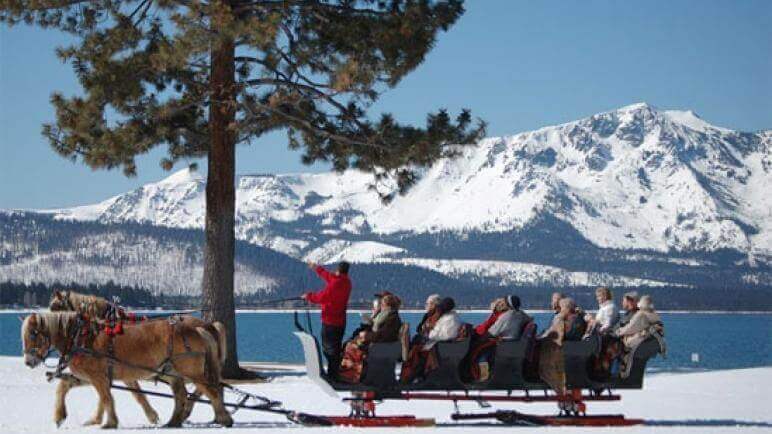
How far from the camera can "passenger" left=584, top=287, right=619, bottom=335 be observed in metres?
16.0

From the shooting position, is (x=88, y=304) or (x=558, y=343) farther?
(x=558, y=343)

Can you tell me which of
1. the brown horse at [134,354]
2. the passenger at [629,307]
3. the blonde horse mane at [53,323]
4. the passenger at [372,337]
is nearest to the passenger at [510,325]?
the passenger at [372,337]

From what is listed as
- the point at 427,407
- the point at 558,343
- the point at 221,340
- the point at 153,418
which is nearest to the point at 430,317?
the point at 558,343

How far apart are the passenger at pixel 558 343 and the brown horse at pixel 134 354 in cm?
405

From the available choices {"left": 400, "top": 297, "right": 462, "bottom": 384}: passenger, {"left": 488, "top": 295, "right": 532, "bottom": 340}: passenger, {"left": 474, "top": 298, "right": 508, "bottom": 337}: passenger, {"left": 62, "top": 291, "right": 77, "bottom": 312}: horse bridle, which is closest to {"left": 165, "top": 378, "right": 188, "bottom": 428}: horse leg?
{"left": 62, "top": 291, "right": 77, "bottom": 312}: horse bridle

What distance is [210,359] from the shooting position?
15.3 metres

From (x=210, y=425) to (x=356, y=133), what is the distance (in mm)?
9838

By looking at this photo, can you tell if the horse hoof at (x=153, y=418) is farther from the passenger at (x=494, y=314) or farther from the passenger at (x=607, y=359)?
the passenger at (x=607, y=359)

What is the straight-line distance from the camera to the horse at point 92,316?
14.7 m

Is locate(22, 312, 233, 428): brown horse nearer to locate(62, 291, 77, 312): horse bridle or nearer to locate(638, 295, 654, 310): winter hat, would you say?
locate(62, 291, 77, 312): horse bridle

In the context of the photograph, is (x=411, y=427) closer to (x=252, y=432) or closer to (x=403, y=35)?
(x=252, y=432)

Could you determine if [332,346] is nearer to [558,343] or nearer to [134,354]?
[134,354]

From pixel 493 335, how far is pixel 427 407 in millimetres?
3243

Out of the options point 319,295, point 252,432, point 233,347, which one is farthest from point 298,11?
point 252,432
